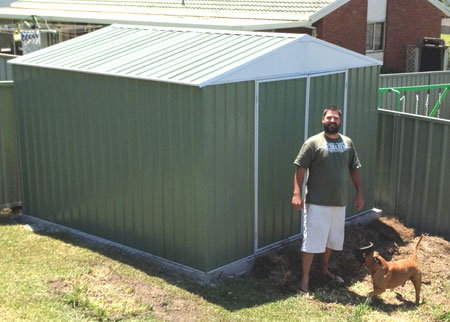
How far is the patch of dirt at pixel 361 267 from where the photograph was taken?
23.6ft

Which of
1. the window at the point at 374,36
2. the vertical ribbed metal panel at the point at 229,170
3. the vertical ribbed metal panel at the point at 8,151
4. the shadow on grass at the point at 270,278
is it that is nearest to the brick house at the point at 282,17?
the window at the point at 374,36

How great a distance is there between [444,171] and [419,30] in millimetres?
17293

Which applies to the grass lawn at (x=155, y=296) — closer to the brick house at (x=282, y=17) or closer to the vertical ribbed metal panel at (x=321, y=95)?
the vertical ribbed metal panel at (x=321, y=95)

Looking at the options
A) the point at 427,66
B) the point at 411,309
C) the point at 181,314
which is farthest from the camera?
the point at 427,66

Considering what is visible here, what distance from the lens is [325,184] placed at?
702 centimetres

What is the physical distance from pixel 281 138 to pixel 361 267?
1785mm

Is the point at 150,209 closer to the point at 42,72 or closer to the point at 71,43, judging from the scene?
the point at 42,72

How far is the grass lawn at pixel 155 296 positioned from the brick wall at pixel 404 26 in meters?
18.0

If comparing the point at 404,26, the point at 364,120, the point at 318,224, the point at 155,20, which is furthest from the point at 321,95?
the point at 404,26

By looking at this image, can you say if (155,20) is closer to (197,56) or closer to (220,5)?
(220,5)

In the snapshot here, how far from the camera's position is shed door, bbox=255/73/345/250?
7.71 meters

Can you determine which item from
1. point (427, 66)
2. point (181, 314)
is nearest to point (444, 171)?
point (181, 314)

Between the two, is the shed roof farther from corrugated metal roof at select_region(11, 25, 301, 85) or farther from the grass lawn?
the grass lawn

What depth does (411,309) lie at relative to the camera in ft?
22.5
